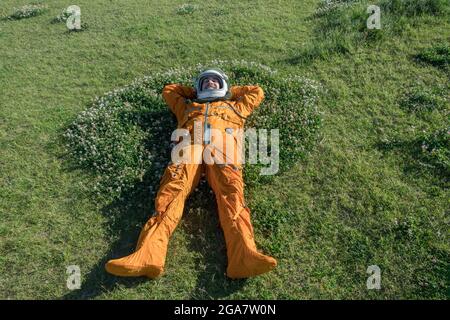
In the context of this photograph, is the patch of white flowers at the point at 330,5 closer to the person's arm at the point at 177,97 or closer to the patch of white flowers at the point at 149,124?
the patch of white flowers at the point at 149,124

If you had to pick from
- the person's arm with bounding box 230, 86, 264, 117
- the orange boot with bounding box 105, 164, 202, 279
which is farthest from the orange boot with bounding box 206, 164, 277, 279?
the person's arm with bounding box 230, 86, 264, 117

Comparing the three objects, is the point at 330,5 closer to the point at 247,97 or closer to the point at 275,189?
the point at 247,97

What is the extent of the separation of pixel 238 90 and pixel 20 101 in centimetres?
616

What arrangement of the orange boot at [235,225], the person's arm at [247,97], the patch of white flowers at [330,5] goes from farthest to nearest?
1. the patch of white flowers at [330,5]
2. the person's arm at [247,97]
3. the orange boot at [235,225]

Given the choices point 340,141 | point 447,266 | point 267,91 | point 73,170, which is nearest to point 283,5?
point 267,91

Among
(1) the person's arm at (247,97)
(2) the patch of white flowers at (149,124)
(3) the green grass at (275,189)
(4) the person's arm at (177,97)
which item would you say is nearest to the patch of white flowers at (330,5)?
(3) the green grass at (275,189)

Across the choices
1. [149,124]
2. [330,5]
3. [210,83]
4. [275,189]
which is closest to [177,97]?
[210,83]

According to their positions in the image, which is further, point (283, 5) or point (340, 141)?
point (283, 5)

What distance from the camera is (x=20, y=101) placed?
1260cm

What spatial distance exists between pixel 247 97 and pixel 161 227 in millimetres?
4064

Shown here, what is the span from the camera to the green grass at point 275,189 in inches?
311

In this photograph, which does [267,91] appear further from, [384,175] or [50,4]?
[50,4]

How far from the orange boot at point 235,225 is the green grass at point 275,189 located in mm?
400

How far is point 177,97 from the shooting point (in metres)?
10.9
